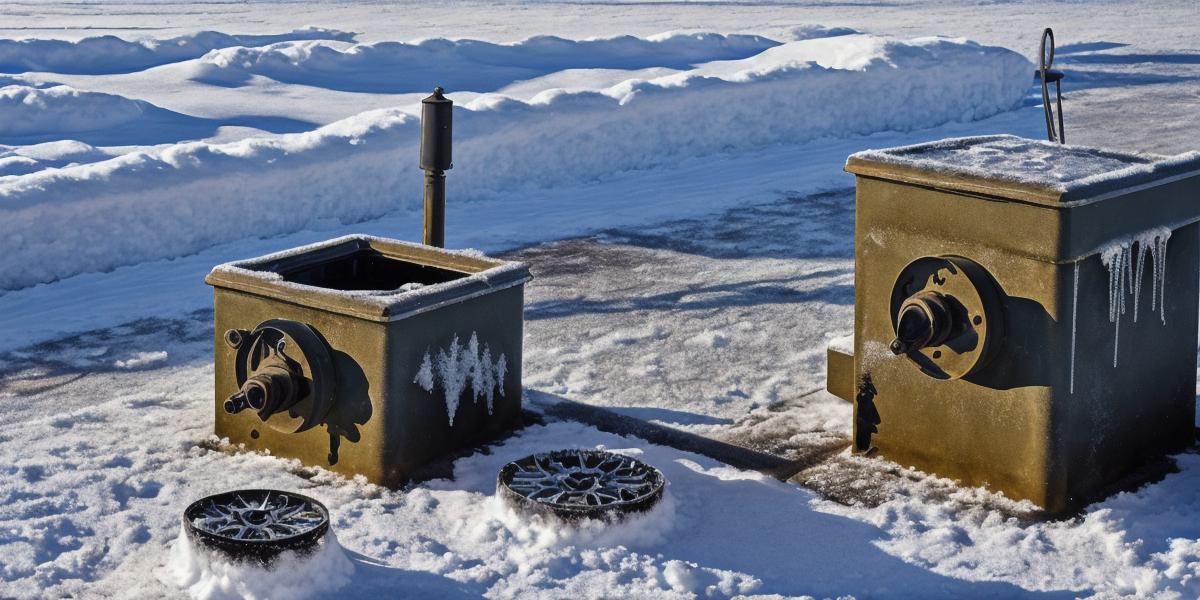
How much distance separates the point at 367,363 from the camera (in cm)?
Result: 470

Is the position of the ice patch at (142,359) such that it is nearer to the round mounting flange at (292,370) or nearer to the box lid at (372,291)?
the box lid at (372,291)

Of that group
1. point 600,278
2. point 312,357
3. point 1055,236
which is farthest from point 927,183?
point 600,278

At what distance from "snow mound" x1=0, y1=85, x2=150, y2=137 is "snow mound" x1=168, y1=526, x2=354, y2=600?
11.0m

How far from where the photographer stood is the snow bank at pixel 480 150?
8.02 m

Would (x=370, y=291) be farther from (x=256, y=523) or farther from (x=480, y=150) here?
(x=480, y=150)

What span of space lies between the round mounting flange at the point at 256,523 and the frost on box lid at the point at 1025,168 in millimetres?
2085

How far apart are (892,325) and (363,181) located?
5648 mm

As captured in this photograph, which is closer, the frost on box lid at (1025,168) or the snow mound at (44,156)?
the frost on box lid at (1025,168)

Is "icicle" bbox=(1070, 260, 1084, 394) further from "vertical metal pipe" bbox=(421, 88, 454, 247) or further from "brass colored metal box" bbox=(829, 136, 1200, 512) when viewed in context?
"vertical metal pipe" bbox=(421, 88, 454, 247)

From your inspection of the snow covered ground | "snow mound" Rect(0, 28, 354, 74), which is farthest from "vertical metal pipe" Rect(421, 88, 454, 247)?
"snow mound" Rect(0, 28, 354, 74)

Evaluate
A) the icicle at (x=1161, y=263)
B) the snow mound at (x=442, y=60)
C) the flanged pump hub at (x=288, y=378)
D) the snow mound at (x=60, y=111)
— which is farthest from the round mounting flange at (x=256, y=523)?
the snow mound at (x=442, y=60)

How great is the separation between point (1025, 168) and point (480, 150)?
6.43 meters

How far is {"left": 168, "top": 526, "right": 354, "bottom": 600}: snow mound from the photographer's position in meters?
3.89

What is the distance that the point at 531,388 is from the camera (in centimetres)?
596
